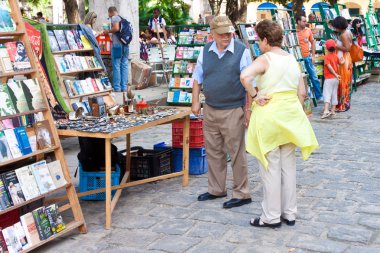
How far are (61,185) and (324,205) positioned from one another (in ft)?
8.54

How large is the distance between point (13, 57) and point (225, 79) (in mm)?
A: 2004

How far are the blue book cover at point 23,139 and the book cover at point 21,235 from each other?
59 cm

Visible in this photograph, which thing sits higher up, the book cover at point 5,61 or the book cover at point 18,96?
the book cover at point 5,61

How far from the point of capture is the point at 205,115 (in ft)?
20.7

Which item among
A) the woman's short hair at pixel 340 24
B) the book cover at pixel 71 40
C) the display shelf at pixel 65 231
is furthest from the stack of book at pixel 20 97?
the woman's short hair at pixel 340 24

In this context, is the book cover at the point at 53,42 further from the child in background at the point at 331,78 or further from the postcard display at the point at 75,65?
the child in background at the point at 331,78

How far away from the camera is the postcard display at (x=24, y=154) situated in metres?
4.84

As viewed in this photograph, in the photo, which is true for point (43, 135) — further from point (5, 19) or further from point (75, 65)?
point (75, 65)

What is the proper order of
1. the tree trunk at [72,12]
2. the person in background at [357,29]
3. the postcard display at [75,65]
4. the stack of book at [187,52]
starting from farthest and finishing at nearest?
1. the tree trunk at [72,12]
2. the person in background at [357,29]
3. the stack of book at [187,52]
4. the postcard display at [75,65]

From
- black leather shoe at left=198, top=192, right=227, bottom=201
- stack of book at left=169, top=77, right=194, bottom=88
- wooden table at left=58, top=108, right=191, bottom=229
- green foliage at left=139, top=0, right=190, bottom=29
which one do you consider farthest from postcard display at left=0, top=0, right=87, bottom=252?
green foliage at left=139, top=0, right=190, bottom=29

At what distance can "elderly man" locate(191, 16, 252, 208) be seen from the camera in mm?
5996

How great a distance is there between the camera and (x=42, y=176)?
5129 mm

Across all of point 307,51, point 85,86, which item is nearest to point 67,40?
point 85,86

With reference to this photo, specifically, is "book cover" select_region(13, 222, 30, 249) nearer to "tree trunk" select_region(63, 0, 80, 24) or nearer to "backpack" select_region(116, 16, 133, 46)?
"backpack" select_region(116, 16, 133, 46)
